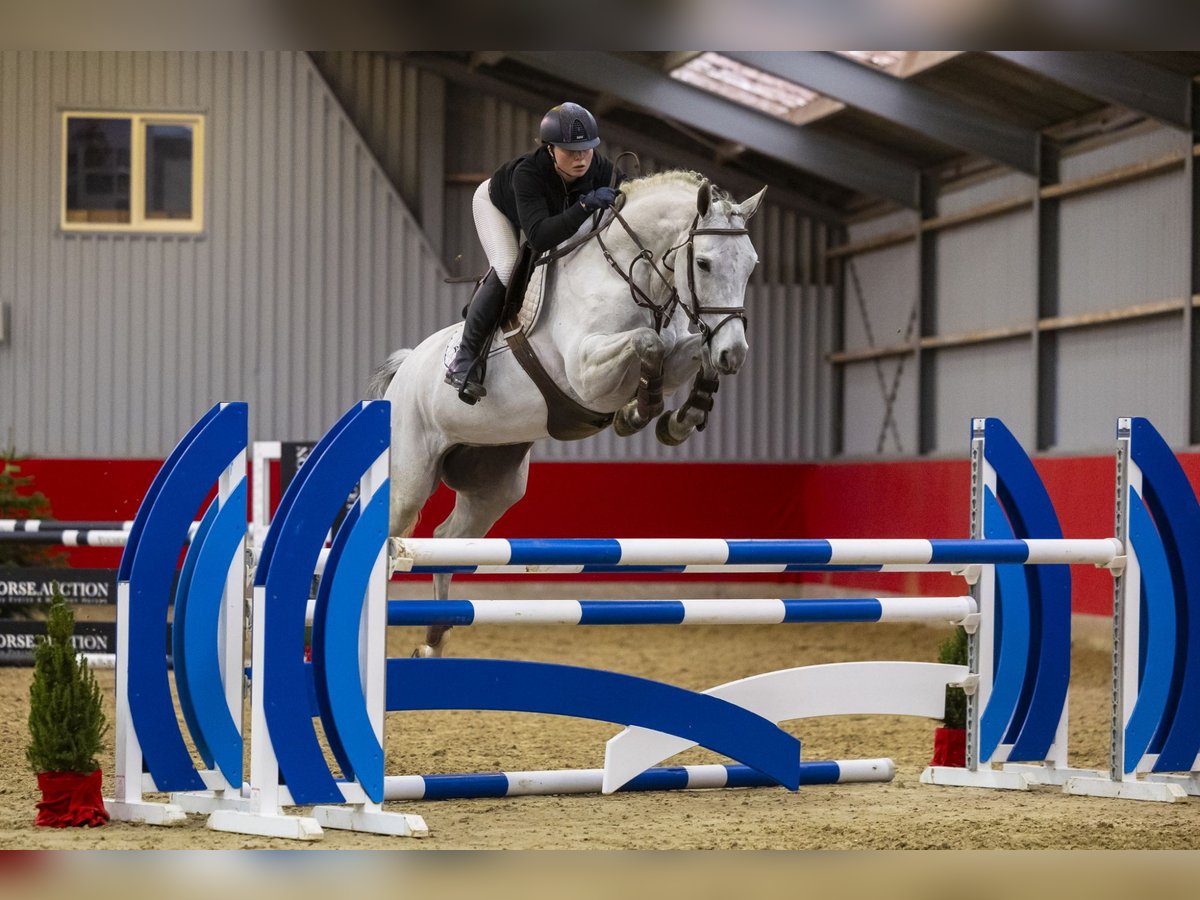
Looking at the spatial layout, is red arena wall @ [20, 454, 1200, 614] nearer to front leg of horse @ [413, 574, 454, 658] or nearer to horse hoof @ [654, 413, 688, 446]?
front leg of horse @ [413, 574, 454, 658]

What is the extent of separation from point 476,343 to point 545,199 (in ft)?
1.52

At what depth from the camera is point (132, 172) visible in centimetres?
1186

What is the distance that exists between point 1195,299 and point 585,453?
5.50 metres

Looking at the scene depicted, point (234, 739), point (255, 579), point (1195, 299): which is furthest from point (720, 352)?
point (1195, 299)

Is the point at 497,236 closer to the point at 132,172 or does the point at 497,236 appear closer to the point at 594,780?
the point at 594,780

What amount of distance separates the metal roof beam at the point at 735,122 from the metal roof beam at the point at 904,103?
2.41ft

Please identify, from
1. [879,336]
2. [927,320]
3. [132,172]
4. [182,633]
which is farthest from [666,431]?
[132,172]

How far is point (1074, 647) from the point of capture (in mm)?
8641

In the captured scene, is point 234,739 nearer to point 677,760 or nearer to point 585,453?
point 677,760

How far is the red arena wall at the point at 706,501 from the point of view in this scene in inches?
430

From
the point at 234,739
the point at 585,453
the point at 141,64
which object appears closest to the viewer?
Result: the point at 234,739

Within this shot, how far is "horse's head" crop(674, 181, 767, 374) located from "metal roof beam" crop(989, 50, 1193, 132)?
17.1 feet

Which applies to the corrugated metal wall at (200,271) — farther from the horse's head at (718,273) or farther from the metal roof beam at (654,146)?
the horse's head at (718,273)

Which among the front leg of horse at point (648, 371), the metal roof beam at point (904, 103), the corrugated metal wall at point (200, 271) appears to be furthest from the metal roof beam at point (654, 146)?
the front leg of horse at point (648, 371)
